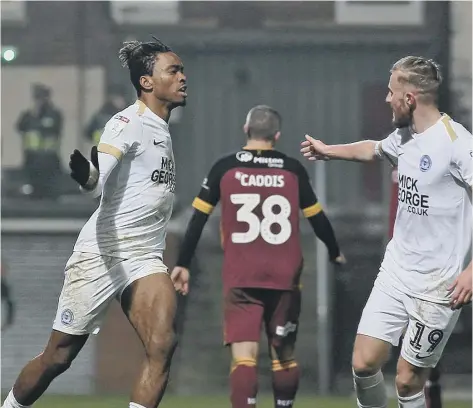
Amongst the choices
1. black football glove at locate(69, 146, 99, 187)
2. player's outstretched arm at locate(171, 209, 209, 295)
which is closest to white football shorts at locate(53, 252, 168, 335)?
black football glove at locate(69, 146, 99, 187)

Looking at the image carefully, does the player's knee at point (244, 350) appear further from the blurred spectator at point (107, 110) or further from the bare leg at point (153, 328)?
the blurred spectator at point (107, 110)

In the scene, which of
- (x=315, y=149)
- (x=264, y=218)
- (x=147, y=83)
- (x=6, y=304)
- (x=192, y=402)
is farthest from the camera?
(x=6, y=304)

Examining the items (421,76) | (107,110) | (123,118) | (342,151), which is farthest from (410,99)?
(107,110)

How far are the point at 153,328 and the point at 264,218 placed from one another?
228cm

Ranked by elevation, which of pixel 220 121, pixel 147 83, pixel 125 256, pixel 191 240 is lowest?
pixel 191 240

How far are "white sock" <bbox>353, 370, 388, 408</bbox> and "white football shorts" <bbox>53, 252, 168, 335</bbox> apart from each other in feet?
3.91

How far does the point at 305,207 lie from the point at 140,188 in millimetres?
2288

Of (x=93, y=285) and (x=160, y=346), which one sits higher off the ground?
(x=93, y=285)

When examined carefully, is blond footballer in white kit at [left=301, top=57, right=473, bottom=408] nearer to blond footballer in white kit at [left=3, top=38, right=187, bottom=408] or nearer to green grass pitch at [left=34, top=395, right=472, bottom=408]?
blond footballer in white kit at [left=3, top=38, right=187, bottom=408]

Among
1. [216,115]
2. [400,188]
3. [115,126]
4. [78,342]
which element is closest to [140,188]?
[115,126]

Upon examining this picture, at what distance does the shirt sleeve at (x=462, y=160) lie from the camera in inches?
272

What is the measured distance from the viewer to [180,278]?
28.9 feet

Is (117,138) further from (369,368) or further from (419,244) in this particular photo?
(369,368)

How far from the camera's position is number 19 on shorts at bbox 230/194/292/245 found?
359 inches
